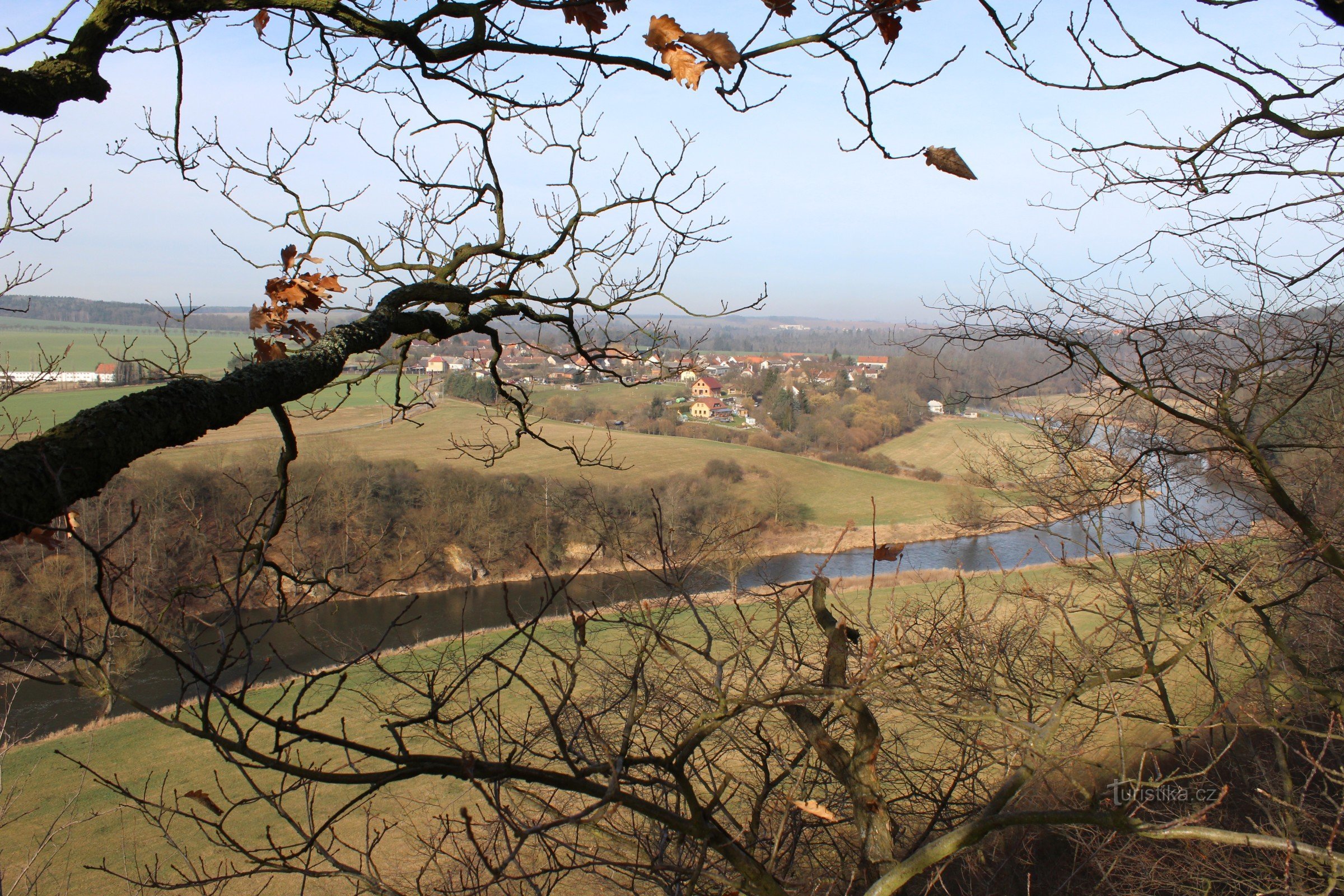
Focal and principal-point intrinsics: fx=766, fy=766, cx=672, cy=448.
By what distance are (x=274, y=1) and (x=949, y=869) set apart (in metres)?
7.03

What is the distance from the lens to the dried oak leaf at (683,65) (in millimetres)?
1390

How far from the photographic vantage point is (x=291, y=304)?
231 centimetres

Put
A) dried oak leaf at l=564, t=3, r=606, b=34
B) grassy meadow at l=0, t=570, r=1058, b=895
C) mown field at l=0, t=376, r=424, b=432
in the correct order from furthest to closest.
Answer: grassy meadow at l=0, t=570, r=1058, b=895 < mown field at l=0, t=376, r=424, b=432 < dried oak leaf at l=564, t=3, r=606, b=34

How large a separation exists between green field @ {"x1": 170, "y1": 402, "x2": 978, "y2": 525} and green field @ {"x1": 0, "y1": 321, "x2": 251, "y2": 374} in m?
15.0

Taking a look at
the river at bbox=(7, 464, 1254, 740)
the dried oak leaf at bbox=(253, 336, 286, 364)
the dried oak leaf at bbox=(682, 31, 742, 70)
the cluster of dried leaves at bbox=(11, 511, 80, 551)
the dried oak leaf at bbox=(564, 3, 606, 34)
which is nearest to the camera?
the cluster of dried leaves at bbox=(11, 511, 80, 551)

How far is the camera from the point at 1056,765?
10.6 ft

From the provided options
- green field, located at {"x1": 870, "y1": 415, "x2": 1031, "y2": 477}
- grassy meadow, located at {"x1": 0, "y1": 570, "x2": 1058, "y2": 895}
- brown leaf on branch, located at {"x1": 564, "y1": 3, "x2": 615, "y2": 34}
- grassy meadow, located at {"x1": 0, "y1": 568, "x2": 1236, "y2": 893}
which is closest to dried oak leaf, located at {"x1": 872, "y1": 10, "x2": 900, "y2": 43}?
brown leaf on branch, located at {"x1": 564, "y1": 3, "x2": 615, "y2": 34}

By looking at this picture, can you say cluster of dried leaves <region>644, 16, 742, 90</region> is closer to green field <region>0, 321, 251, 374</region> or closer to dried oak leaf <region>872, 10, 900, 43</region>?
dried oak leaf <region>872, 10, 900, 43</region>

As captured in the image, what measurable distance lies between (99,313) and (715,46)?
31.9 ft

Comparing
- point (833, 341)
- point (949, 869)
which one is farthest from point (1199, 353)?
point (833, 341)

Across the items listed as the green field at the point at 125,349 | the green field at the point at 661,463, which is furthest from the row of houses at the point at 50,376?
the green field at the point at 661,463

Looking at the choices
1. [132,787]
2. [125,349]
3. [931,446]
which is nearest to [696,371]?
[125,349]

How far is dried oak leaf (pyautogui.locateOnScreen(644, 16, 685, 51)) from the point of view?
139 cm

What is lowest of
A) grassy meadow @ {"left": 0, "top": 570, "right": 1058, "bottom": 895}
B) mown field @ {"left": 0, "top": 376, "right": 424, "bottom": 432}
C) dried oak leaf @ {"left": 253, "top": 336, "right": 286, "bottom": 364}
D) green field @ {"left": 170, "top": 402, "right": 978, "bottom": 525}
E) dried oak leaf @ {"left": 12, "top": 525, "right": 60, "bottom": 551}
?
grassy meadow @ {"left": 0, "top": 570, "right": 1058, "bottom": 895}
